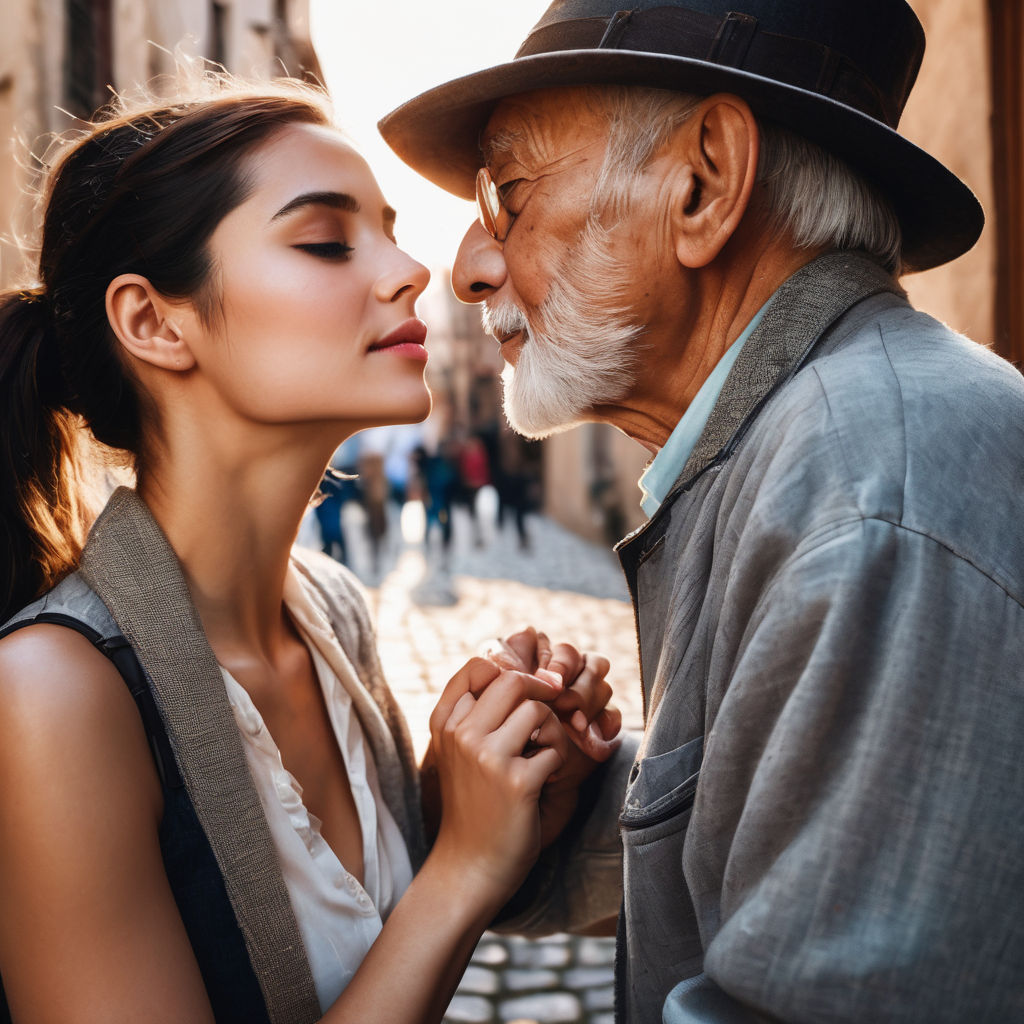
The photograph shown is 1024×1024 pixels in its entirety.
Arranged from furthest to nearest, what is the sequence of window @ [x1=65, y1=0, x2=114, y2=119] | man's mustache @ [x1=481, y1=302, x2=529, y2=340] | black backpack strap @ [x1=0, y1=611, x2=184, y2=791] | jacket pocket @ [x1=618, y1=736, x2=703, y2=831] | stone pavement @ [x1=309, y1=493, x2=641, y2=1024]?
window @ [x1=65, y1=0, x2=114, y2=119], stone pavement @ [x1=309, y1=493, x2=641, y2=1024], man's mustache @ [x1=481, y1=302, x2=529, y2=340], black backpack strap @ [x1=0, y1=611, x2=184, y2=791], jacket pocket @ [x1=618, y1=736, x2=703, y2=831]

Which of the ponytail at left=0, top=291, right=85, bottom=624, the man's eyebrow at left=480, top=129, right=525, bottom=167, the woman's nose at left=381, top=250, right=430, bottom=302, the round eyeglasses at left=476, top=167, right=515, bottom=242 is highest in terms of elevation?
the man's eyebrow at left=480, top=129, right=525, bottom=167

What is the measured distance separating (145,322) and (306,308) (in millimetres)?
375

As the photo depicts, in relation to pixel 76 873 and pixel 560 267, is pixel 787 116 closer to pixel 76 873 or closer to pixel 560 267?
pixel 560 267

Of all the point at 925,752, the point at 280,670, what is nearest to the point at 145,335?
the point at 280,670

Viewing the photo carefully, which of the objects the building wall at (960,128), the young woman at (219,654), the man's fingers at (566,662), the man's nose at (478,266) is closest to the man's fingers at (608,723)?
the young woman at (219,654)

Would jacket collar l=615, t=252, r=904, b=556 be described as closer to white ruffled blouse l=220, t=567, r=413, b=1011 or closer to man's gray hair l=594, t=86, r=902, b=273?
man's gray hair l=594, t=86, r=902, b=273

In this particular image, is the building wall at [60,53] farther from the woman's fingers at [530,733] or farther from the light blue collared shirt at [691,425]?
the woman's fingers at [530,733]

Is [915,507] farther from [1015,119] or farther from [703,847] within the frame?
[1015,119]

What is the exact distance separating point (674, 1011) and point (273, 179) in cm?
171

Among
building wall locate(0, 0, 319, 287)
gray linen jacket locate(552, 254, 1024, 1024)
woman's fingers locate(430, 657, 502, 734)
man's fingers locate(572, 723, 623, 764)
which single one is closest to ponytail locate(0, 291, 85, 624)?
woman's fingers locate(430, 657, 502, 734)

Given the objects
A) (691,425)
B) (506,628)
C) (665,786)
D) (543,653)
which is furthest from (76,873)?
(506,628)

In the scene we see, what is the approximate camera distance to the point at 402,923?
1.79m

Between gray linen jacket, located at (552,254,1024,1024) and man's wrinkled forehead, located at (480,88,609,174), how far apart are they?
35.0 inches

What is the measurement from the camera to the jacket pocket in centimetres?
146
